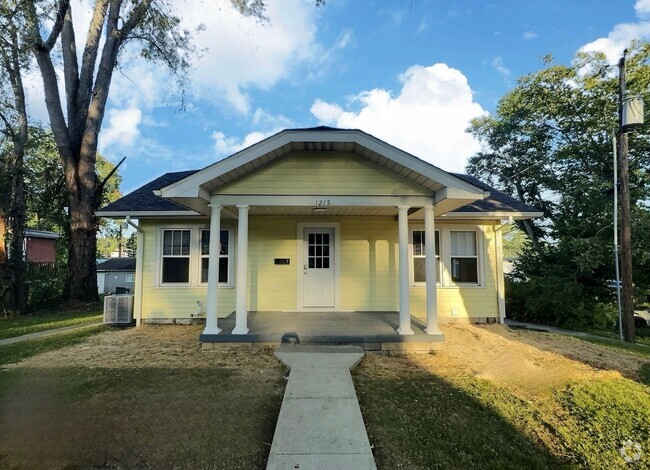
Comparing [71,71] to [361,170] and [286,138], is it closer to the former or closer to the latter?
[286,138]

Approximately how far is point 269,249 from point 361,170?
307cm

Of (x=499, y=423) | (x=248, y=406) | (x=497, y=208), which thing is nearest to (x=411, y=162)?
(x=497, y=208)

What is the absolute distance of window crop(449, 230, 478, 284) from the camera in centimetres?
796

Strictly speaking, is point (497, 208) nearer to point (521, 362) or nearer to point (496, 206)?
point (496, 206)

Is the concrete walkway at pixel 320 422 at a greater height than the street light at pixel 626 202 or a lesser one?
lesser

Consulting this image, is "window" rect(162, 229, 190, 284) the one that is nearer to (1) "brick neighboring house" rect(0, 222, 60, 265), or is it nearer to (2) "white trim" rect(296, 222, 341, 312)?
(2) "white trim" rect(296, 222, 341, 312)

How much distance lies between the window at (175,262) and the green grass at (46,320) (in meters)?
3.30

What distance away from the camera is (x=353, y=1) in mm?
7258

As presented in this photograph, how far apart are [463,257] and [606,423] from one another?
4.93 meters

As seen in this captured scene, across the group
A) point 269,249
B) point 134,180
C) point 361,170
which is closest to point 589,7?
point 361,170

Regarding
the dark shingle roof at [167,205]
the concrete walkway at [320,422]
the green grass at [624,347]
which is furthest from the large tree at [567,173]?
the concrete walkway at [320,422]

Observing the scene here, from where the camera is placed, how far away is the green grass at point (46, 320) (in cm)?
802

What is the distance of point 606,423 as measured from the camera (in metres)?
3.26

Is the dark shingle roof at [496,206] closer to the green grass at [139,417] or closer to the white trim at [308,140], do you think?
the white trim at [308,140]
